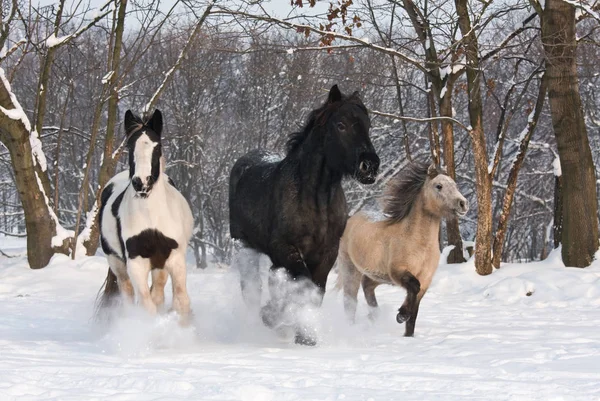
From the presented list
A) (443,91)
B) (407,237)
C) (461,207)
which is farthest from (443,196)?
(443,91)

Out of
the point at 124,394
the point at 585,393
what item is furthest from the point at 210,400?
the point at 585,393

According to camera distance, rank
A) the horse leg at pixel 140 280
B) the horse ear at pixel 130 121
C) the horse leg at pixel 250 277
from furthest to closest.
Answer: the horse leg at pixel 250 277 < the horse ear at pixel 130 121 < the horse leg at pixel 140 280

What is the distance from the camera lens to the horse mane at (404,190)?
815cm

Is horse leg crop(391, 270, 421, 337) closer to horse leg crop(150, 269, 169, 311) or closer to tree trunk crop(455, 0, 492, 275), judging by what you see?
horse leg crop(150, 269, 169, 311)

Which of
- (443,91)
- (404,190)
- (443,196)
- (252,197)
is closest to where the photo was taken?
(252,197)

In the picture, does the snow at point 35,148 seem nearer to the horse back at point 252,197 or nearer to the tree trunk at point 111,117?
the tree trunk at point 111,117

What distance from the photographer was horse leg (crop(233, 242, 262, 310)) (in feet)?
25.7

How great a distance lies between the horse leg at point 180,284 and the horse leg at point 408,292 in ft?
6.30

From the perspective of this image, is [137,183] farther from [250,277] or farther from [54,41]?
[54,41]

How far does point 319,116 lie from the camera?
677cm

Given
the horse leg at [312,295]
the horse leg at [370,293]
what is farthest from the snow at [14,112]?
the horse leg at [312,295]

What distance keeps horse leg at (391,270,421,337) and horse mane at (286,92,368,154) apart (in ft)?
5.68

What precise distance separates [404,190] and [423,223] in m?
0.50

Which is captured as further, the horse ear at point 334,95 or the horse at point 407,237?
the horse at point 407,237
